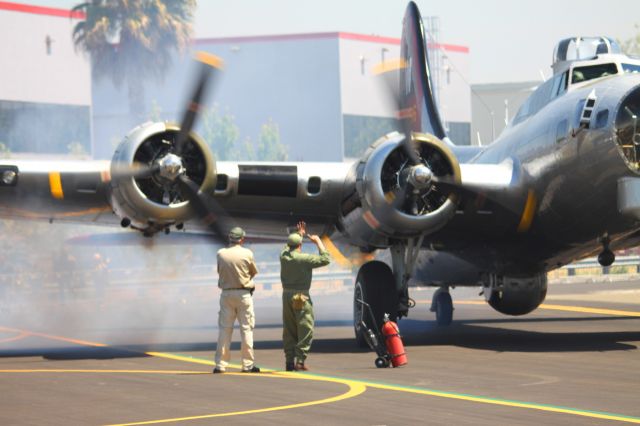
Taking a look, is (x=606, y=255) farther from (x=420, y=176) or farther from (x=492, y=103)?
(x=492, y=103)

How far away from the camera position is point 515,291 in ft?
82.9

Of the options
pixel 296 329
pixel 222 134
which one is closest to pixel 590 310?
pixel 296 329

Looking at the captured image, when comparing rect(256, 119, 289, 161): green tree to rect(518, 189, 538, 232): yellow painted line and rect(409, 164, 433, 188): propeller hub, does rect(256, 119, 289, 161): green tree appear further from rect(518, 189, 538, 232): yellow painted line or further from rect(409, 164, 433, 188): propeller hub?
rect(409, 164, 433, 188): propeller hub

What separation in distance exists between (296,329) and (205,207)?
137 inches

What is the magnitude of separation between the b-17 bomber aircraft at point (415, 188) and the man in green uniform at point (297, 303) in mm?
2932

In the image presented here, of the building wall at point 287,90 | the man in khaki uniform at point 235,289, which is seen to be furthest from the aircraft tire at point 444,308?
the building wall at point 287,90

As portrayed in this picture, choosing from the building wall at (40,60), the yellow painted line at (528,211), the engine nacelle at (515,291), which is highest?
the building wall at (40,60)

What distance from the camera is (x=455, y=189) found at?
2170cm

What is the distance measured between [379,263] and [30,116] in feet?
175

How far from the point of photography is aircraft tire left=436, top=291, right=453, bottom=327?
96.6 ft

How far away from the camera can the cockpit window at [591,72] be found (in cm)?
2228

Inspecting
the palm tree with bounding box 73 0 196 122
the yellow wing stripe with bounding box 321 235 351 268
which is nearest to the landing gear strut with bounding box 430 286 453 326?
the yellow wing stripe with bounding box 321 235 351 268

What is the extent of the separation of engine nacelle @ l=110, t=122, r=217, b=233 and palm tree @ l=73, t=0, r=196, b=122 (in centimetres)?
5504

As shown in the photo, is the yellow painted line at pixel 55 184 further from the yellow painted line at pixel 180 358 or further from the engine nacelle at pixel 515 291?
the engine nacelle at pixel 515 291
